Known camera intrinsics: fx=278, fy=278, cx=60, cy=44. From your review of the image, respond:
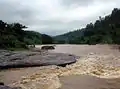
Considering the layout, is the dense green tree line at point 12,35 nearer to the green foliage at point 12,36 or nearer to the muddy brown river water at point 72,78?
the green foliage at point 12,36

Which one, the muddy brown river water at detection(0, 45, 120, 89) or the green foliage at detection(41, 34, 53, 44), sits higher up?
the green foliage at detection(41, 34, 53, 44)

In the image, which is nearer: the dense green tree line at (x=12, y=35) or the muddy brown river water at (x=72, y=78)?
the muddy brown river water at (x=72, y=78)

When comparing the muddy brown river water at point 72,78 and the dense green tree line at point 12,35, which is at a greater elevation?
the dense green tree line at point 12,35

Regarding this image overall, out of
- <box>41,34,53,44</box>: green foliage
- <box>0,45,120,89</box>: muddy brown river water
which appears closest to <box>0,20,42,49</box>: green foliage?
<box>0,45,120,89</box>: muddy brown river water

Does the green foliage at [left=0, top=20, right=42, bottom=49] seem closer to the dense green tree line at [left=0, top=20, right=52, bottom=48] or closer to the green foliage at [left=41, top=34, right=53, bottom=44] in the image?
the dense green tree line at [left=0, top=20, right=52, bottom=48]

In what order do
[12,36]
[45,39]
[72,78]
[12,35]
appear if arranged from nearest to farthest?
1. [72,78]
2. [12,36]
3. [12,35]
4. [45,39]

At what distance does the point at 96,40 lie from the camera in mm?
73062

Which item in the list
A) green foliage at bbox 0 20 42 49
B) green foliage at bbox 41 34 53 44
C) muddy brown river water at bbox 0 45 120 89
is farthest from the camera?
green foliage at bbox 41 34 53 44

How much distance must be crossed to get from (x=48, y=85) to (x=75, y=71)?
4280 millimetres

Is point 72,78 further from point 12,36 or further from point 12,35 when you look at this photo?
point 12,35

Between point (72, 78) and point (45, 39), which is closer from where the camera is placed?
point (72, 78)

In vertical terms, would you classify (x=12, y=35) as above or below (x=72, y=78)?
above

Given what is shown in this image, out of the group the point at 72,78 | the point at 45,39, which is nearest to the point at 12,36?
the point at 72,78

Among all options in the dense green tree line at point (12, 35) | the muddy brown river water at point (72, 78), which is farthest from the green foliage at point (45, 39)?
the muddy brown river water at point (72, 78)
